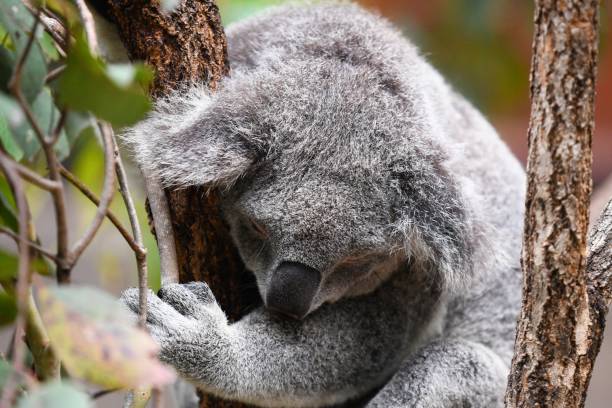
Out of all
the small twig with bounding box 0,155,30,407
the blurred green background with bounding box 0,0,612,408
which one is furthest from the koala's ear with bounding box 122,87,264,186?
the small twig with bounding box 0,155,30,407

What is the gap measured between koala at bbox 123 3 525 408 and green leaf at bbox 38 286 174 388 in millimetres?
1200

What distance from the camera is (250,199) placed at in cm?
239

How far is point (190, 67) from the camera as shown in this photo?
2.36 meters

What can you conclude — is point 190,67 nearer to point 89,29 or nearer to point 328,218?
point 328,218

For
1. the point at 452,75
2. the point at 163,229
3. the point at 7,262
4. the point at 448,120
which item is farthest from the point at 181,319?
the point at 452,75

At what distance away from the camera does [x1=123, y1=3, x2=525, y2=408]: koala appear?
2.32 m

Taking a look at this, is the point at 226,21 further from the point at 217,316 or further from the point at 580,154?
the point at 580,154

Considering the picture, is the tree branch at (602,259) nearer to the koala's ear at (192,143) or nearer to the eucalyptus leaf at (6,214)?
the koala's ear at (192,143)

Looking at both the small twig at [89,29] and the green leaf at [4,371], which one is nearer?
the green leaf at [4,371]

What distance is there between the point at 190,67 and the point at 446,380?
4.92 ft

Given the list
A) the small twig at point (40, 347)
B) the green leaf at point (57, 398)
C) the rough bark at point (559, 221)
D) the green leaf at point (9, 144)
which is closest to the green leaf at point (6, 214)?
the green leaf at point (9, 144)

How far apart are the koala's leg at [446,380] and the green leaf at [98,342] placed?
1.91 metres

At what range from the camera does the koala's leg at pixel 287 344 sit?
236 centimetres

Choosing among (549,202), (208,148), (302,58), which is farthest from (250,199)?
(549,202)
